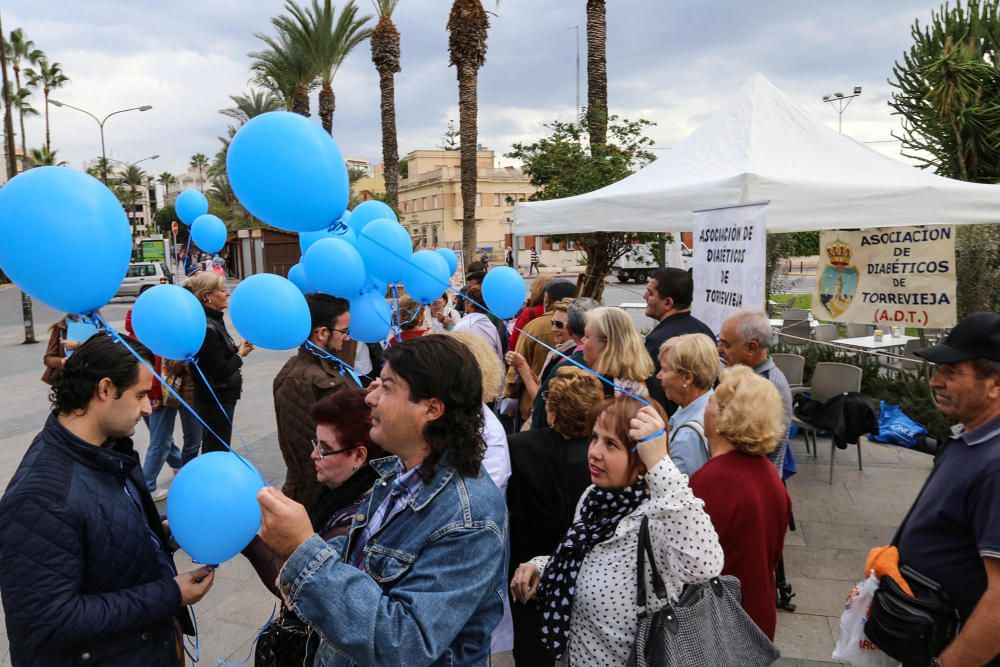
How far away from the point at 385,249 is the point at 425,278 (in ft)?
1.00

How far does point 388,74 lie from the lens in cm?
2180

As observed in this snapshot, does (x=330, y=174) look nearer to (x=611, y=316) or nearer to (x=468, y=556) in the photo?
(x=611, y=316)

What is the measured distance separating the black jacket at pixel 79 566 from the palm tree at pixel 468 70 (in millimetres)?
17921

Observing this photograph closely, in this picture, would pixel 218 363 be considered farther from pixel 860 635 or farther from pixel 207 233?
pixel 860 635

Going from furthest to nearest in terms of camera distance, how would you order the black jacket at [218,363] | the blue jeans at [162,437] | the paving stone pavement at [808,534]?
the blue jeans at [162,437], the black jacket at [218,363], the paving stone pavement at [808,534]

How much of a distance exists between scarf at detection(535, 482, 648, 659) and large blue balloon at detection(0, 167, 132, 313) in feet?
5.86

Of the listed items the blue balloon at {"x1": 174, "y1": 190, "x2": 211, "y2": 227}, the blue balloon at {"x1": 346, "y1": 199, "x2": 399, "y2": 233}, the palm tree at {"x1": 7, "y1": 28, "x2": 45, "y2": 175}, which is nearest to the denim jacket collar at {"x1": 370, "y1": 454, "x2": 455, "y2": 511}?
the blue balloon at {"x1": 346, "y1": 199, "x2": 399, "y2": 233}

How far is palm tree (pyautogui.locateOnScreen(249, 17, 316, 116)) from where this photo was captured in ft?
79.8

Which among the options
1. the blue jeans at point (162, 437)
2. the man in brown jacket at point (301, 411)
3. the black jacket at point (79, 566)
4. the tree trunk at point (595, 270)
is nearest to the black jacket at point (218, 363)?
the blue jeans at point (162, 437)

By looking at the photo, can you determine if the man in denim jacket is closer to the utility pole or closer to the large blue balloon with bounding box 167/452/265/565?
Answer: the large blue balloon with bounding box 167/452/265/565

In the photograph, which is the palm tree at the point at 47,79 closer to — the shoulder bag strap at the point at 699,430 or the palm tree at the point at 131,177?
the palm tree at the point at 131,177

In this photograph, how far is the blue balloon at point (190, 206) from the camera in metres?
5.29

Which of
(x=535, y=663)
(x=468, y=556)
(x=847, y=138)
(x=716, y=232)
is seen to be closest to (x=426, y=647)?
(x=468, y=556)

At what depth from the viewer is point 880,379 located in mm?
7656
